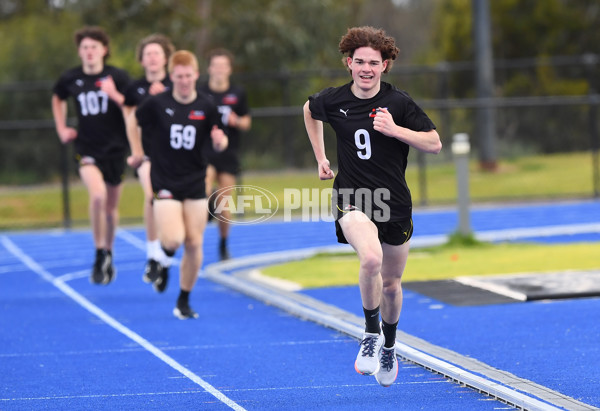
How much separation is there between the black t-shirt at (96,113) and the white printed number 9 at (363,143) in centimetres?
548

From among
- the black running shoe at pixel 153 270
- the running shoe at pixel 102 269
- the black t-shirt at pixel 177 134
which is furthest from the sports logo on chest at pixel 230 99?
the black t-shirt at pixel 177 134

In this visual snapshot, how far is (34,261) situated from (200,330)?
7601 millimetres

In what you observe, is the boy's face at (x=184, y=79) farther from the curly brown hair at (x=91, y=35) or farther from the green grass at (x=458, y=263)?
the green grass at (x=458, y=263)

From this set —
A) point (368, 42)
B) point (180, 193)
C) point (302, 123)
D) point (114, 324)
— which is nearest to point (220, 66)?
point (180, 193)

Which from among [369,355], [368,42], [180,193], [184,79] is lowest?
[369,355]

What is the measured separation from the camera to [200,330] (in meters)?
10.1

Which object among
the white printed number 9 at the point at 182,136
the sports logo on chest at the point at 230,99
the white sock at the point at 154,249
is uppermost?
the sports logo on chest at the point at 230,99

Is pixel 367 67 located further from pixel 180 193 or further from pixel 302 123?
pixel 302 123

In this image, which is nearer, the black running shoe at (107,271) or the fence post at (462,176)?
the black running shoe at (107,271)

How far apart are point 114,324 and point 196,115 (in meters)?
1.98

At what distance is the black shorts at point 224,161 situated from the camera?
14.7 m

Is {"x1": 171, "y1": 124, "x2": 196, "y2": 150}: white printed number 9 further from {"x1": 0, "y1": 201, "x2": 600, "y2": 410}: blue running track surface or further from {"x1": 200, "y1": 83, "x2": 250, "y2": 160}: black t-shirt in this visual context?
{"x1": 200, "y1": 83, "x2": 250, "y2": 160}: black t-shirt

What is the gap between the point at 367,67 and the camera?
7.02m

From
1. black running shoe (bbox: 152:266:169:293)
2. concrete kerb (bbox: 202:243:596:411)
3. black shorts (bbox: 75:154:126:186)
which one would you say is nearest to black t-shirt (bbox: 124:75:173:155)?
black shorts (bbox: 75:154:126:186)
